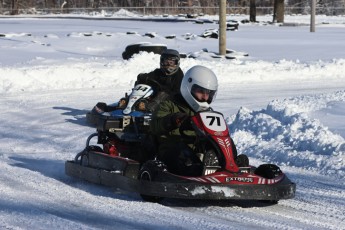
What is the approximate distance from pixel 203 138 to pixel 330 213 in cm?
126

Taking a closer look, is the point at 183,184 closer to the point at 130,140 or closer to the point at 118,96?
the point at 130,140

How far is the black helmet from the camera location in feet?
34.9

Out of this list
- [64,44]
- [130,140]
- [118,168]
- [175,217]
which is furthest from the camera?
[64,44]

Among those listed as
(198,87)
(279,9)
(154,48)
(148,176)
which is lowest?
(279,9)

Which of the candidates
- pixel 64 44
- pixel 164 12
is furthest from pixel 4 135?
pixel 164 12

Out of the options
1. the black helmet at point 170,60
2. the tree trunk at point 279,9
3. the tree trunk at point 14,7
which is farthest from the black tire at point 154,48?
the tree trunk at point 14,7

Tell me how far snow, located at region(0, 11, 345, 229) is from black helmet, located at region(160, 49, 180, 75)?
1.22m

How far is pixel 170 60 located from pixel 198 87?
3.00 meters

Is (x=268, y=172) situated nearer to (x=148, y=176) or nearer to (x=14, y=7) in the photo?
(x=148, y=176)

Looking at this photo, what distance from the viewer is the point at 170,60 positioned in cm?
1070

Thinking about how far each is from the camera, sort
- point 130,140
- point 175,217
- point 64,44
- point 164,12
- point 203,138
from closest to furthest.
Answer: point 175,217 < point 203,138 < point 130,140 < point 64,44 < point 164,12

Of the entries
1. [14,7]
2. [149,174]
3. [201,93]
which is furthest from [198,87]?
→ [14,7]

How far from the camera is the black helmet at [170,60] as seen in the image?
10625 mm

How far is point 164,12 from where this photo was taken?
66.8 m
